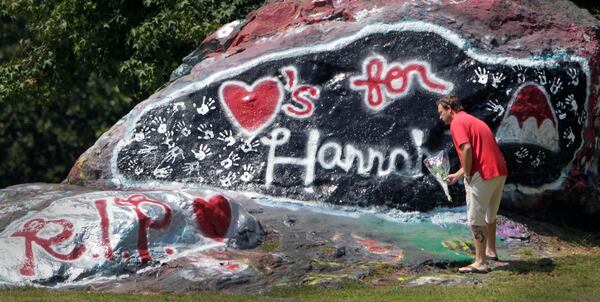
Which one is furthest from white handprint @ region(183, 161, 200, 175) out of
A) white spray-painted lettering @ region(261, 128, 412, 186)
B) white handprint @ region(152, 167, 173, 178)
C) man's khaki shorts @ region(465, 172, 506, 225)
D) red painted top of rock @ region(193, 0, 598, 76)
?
man's khaki shorts @ region(465, 172, 506, 225)

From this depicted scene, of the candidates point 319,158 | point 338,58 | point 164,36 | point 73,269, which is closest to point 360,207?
point 319,158

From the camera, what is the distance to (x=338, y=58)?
11422mm

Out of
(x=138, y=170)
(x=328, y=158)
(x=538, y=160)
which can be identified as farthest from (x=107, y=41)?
(x=538, y=160)

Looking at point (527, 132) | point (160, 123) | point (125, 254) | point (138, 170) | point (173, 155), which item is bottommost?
point (125, 254)

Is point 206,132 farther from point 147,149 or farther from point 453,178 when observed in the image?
point 453,178

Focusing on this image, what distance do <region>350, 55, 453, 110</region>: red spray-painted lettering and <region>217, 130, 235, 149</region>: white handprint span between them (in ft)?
4.39

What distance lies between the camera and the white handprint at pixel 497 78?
1114 cm

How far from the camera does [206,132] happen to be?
1154 cm

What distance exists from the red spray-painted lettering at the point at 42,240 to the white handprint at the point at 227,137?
8.26ft

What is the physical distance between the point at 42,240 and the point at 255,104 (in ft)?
10.2

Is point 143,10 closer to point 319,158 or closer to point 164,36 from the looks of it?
point 164,36

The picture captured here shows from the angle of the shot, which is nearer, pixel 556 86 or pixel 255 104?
pixel 556 86

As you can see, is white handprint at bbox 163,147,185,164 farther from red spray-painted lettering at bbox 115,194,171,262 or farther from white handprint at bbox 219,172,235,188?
red spray-painted lettering at bbox 115,194,171,262

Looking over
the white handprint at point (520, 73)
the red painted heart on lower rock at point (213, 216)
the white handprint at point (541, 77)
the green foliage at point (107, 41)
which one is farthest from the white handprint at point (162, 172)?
the green foliage at point (107, 41)
